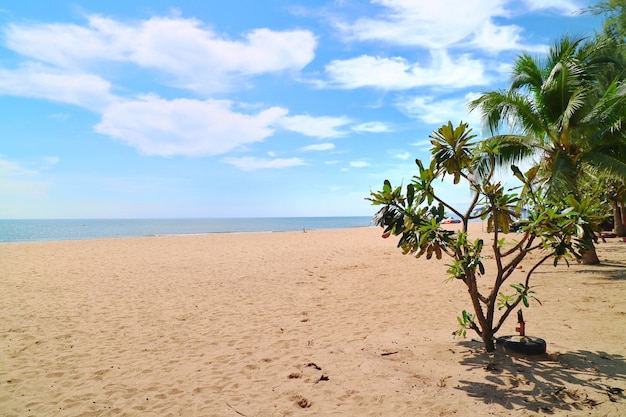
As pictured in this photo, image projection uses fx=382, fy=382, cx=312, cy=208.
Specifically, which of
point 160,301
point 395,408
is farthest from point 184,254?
point 395,408

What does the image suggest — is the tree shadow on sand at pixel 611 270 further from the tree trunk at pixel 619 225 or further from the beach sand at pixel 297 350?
the tree trunk at pixel 619 225

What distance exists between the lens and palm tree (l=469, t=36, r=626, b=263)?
935 centimetres

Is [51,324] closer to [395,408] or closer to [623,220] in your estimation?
[395,408]

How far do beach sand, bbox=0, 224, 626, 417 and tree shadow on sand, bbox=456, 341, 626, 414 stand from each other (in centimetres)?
2

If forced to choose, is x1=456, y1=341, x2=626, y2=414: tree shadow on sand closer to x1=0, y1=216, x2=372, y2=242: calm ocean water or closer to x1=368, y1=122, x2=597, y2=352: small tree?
A: x1=368, y1=122, x2=597, y2=352: small tree

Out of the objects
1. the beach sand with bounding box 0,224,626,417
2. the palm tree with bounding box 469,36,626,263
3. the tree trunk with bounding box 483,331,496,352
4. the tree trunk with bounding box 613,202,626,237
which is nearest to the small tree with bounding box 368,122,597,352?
the tree trunk with bounding box 483,331,496,352

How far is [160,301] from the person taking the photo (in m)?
8.13

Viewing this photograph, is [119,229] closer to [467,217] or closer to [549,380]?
[467,217]

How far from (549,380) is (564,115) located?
789 centimetres

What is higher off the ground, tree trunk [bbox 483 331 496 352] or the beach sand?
tree trunk [bbox 483 331 496 352]

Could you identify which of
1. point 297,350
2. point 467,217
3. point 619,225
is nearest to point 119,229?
point 619,225

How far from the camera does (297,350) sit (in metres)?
5.09

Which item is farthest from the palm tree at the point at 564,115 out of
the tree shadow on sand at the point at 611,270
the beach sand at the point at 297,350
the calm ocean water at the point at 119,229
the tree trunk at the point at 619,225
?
the tree trunk at the point at 619,225

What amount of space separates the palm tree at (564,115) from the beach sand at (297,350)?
292 centimetres
